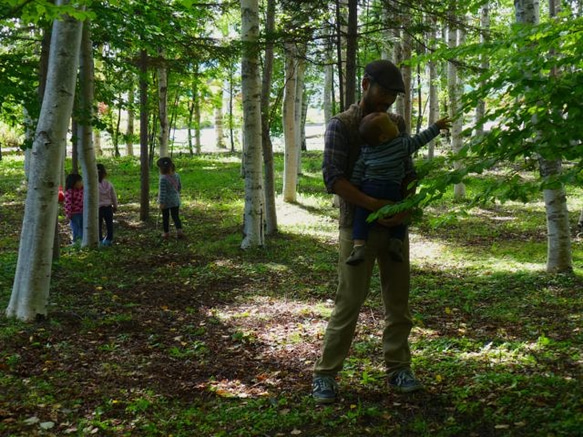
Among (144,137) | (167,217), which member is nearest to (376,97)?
(167,217)

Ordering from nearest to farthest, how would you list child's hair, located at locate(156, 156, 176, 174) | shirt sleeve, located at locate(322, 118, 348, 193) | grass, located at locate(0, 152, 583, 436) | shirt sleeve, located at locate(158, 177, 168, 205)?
1. shirt sleeve, located at locate(322, 118, 348, 193)
2. grass, located at locate(0, 152, 583, 436)
3. child's hair, located at locate(156, 156, 176, 174)
4. shirt sleeve, located at locate(158, 177, 168, 205)

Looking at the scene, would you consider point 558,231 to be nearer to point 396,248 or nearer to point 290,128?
point 396,248

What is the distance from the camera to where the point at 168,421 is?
4.41 meters

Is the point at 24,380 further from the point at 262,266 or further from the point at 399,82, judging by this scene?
the point at 262,266

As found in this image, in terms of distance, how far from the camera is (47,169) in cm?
662

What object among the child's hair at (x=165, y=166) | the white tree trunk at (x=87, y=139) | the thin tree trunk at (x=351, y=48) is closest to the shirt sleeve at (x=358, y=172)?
the thin tree trunk at (x=351, y=48)

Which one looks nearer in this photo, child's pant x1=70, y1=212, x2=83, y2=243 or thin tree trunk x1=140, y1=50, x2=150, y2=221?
child's pant x1=70, y1=212, x2=83, y2=243

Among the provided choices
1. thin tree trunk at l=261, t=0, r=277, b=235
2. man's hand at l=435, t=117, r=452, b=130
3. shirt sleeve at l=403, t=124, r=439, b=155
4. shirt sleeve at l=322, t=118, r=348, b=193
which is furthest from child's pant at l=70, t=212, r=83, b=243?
man's hand at l=435, t=117, r=452, b=130

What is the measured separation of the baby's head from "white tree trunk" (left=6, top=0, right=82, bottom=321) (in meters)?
4.11

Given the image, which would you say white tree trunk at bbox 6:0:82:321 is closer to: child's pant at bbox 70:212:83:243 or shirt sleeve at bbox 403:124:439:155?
shirt sleeve at bbox 403:124:439:155

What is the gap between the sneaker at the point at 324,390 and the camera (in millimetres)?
4395

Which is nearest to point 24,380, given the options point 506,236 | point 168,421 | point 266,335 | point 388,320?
point 168,421

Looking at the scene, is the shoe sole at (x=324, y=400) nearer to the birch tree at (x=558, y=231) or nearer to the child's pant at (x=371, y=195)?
the child's pant at (x=371, y=195)

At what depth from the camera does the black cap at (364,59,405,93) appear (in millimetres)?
3988
